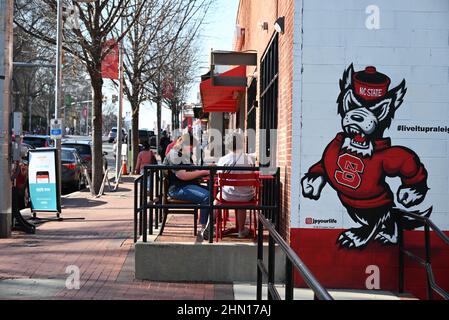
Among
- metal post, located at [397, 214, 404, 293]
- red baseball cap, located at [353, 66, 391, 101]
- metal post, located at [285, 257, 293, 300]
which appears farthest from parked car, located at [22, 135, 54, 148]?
metal post, located at [285, 257, 293, 300]

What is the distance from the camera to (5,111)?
10242 millimetres

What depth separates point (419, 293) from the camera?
731 centimetres

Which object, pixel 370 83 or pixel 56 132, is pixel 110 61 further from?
pixel 370 83

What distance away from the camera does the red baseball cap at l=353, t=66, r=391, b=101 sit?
289 inches

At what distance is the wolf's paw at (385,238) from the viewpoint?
7332 mm

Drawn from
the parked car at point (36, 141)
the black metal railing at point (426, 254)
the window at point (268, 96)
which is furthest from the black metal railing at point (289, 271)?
the parked car at point (36, 141)

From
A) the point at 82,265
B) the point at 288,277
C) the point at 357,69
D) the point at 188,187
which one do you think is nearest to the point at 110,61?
the point at 188,187

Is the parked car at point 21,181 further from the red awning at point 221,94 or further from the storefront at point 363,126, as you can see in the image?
the storefront at point 363,126

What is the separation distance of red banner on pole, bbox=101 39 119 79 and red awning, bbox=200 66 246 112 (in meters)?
2.82

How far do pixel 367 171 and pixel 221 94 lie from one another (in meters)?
11.6

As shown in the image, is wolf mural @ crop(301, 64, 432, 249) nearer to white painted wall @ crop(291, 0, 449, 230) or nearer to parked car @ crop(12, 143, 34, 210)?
white painted wall @ crop(291, 0, 449, 230)
